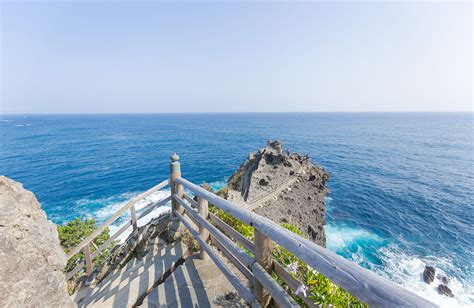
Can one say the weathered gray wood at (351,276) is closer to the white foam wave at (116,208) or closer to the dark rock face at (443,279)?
the dark rock face at (443,279)

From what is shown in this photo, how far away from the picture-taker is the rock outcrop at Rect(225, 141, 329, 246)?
1884 centimetres

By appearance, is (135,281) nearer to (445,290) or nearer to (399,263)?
(445,290)

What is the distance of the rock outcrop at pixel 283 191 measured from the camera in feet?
61.8

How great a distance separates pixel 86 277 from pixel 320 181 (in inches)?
1095

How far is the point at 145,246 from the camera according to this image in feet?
18.3

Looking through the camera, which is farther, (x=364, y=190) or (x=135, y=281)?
(x=364, y=190)

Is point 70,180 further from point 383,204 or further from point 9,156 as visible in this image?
point 383,204

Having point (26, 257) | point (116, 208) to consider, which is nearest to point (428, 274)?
point (26, 257)

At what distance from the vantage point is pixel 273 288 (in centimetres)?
215

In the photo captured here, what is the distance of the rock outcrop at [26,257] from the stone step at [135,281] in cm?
128

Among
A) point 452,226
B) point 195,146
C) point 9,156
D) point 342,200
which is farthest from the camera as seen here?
point 195,146

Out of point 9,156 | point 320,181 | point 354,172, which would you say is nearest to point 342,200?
point 320,181

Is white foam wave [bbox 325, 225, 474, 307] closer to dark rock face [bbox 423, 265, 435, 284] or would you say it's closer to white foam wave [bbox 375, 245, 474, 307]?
white foam wave [bbox 375, 245, 474, 307]

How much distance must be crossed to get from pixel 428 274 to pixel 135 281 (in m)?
20.2
